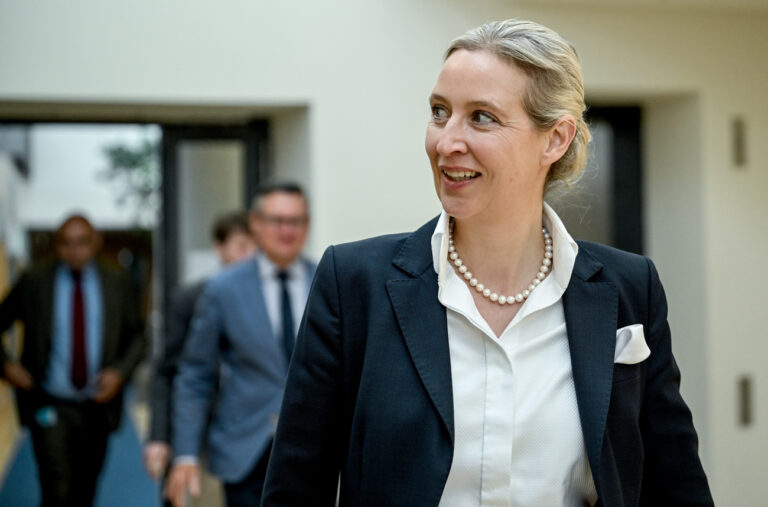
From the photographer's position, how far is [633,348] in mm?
1979

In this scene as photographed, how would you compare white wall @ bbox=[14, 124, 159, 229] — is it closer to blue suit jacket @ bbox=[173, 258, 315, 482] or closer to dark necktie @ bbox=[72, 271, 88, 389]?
dark necktie @ bbox=[72, 271, 88, 389]

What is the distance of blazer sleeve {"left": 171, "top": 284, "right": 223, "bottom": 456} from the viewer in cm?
414

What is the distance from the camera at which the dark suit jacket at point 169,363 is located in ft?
16.4

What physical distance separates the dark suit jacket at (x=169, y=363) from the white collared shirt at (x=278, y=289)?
2.45 feet

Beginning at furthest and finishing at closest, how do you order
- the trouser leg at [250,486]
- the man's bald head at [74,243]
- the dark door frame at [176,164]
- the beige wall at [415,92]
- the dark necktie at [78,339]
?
the man's bald head at [74,243] < the dark necktie at [78,339] < the dark door frame at [176,164] < the beige wall at [415,92] < the trouser leg at [250,486]

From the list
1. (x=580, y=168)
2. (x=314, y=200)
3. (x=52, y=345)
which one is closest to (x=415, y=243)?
(x=580, y=168)

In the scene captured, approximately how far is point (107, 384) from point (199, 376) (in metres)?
2.61

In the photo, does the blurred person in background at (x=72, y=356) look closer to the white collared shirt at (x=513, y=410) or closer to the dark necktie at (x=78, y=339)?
the dark necktie at (x=78, y=339)

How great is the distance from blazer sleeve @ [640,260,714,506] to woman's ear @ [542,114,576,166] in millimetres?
365

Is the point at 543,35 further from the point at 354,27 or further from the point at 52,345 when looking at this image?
the point at 52,345

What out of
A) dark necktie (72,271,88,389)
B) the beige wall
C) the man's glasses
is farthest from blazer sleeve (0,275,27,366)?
the man's glasses

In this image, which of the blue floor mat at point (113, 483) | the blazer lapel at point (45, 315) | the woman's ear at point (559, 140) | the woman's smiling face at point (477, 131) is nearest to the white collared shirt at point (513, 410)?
the woman's smiling face at point (477, 131)

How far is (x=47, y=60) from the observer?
5.36 meters

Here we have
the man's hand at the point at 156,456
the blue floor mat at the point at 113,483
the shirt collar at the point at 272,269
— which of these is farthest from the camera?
the blue floor mat at the point at 113,483
